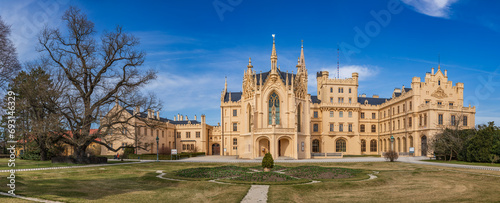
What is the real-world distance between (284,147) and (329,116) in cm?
2188

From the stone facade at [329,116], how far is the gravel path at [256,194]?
34.9 meters

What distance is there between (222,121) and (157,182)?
53.5 m

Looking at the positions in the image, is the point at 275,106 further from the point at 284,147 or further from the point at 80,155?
the point at 80,155

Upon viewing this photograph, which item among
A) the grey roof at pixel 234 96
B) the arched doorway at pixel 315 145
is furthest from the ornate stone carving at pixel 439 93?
the grey roof at pixel 234 96

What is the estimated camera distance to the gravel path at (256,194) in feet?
50.3

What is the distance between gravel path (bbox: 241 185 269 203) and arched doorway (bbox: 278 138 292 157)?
3767 centimetres

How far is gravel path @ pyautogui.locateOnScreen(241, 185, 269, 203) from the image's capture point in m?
15.3

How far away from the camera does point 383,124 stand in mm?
75875

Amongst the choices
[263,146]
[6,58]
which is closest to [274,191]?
[6,58]

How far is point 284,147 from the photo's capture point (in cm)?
5703

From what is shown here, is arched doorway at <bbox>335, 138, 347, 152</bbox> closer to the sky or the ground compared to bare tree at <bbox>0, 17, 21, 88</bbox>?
closer to the ground

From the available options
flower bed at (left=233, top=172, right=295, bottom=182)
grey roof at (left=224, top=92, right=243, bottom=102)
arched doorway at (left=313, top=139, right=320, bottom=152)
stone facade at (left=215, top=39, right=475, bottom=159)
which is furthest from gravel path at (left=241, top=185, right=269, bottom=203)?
arched doorway at (left=313, top=139, right=320, bottom=152)

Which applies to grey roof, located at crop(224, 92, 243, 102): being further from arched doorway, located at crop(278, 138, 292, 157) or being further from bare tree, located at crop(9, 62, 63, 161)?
bare tree, located at crop(9, 62, 63, 161)

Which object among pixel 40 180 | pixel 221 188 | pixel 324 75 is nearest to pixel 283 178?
pixel 221 188
